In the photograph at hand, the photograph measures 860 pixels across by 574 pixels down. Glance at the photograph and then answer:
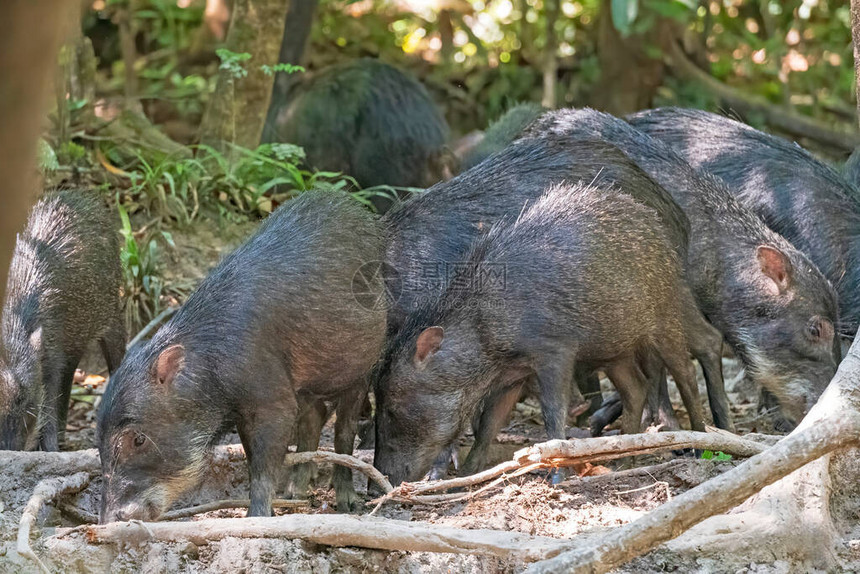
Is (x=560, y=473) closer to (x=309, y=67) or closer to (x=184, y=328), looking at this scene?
(x=184, y=328)

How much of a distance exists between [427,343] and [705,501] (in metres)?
1.69

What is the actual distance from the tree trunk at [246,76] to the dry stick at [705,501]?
16.0ft

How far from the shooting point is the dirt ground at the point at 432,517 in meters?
3.38

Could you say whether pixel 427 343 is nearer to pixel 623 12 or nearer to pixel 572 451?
pixel 572 451

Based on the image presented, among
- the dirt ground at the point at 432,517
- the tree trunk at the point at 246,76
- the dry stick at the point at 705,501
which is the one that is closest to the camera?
the dry stick at the point at 705,501

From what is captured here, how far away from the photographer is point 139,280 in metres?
6.29

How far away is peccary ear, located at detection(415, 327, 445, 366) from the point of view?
4477mm

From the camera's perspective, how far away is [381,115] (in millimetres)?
8016

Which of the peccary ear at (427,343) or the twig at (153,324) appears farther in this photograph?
the twig at (153,324)

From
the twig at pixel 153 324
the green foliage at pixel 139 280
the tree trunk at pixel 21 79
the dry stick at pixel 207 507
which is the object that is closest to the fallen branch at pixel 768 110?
the green foliage at pixel 139 280

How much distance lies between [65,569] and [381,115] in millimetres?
5196

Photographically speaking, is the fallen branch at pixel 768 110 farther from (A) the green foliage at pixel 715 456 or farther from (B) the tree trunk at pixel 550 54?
(A) the green foliage at pixel 715 456

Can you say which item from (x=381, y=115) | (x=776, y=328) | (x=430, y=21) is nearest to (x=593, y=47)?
(x=430, y=21)

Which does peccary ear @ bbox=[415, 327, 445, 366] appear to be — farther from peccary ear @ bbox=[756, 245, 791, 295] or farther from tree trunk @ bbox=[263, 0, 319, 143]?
tree trunk @ bbox=[263, 0, 319, 143]
